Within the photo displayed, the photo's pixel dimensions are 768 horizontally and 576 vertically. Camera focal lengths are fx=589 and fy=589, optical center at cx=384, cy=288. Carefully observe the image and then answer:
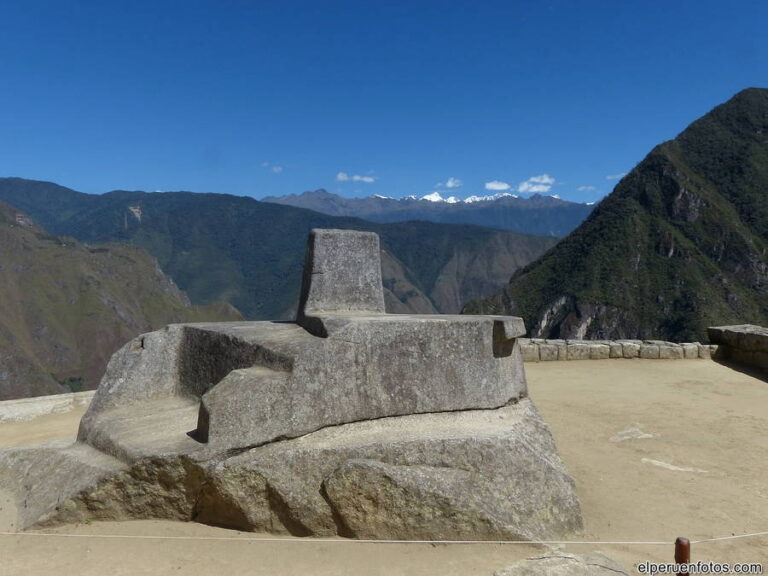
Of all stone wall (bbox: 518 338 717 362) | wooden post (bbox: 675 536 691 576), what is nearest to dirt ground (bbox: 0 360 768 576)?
wooden post (bbox: 675 536 691 576)

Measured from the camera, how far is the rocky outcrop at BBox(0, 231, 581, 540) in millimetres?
3898

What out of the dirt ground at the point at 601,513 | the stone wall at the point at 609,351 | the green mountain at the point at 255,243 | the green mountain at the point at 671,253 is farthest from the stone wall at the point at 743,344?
the green mountain at the point at 255,243

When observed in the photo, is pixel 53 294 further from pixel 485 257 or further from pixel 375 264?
pixel 485 257

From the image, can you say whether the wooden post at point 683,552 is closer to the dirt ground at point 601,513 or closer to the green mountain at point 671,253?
the dirt ground at point 601,513

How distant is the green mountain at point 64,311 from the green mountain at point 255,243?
133ft

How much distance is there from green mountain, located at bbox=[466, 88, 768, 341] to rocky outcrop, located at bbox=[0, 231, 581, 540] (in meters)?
48.8

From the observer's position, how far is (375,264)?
5.80m

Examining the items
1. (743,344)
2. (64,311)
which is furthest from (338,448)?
(64,311)

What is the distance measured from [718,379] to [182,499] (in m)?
8.62

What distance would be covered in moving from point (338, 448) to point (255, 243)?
527 ft

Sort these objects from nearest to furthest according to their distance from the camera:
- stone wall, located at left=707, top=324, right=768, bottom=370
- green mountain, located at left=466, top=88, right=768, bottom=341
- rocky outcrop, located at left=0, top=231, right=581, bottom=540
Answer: rocky outcrop, located at left=0, top=231, right=581, bottom=540 < stone wall, located at left=707, top=324, right=768, bottom=370 < green mountain, located at left=466, top=88, right=768, bottom=341


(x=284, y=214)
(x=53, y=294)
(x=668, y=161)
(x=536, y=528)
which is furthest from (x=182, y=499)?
(x=284, y=214)

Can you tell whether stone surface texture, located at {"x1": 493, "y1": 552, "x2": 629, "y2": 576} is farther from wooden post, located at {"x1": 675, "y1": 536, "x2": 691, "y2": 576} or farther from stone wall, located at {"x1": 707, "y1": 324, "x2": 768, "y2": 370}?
stone wall, located at {"x1": 707, "y1": 324, "x2": 768, "y2": 370}

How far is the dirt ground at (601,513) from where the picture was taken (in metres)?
3.60
